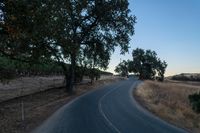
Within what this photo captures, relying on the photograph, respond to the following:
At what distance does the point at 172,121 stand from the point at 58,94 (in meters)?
24.1

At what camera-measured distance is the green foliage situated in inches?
6890

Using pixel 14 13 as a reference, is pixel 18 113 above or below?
below

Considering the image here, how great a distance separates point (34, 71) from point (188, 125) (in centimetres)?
4217

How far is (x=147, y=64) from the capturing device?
578ft

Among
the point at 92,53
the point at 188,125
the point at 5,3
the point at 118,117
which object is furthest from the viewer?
the point at 92,53

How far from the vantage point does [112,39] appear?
168 ft

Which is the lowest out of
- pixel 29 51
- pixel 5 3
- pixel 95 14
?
pixel 29 51

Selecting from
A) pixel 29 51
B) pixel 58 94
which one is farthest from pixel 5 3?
pixel 58 94

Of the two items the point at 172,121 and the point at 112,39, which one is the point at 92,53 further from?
the point at 172,121

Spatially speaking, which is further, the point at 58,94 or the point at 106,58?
the point at 106,58

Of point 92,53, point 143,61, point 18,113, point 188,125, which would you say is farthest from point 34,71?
point 143,61

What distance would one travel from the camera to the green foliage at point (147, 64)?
175m

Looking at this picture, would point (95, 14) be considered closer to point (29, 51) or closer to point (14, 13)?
point (29, 51)

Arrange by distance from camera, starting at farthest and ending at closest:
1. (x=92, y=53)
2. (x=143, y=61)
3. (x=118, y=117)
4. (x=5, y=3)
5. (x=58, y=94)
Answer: (x=143, y=61), (x=92, y=53), (x=58, y=94), (x=118, y=117), (x=5, y=3)
